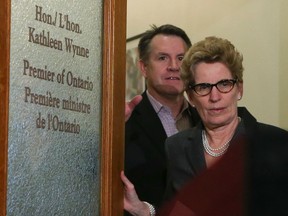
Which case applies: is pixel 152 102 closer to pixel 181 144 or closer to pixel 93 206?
pixel 181 144

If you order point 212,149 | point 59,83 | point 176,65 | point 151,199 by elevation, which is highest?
point 176,65

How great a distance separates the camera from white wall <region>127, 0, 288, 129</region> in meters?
2.76

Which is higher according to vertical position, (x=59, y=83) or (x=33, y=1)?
(x=33, y=1)

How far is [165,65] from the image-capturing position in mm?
2184

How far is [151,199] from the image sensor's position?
5.61 feet

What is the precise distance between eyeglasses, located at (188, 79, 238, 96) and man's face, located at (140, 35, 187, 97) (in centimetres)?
53

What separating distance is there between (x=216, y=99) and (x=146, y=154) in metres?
0.38

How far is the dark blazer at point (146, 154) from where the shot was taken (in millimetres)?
1729

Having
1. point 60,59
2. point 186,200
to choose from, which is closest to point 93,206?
point 60,59

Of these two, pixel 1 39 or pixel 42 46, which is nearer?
pixel 1 39

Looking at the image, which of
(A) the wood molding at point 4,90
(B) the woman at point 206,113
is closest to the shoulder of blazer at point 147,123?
(B) the woman at point 206,113

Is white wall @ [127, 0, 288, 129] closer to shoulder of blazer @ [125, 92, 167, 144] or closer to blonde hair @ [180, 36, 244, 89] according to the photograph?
shoulder of blazer @ [125, 92, 167, 144]

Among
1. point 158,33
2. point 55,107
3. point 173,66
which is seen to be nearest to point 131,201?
point 55,107

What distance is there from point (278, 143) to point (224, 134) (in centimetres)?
118
